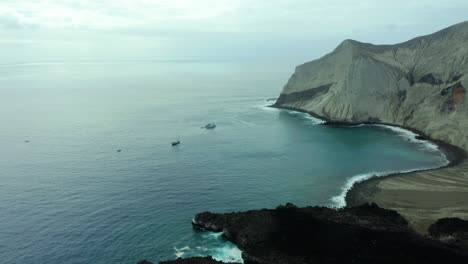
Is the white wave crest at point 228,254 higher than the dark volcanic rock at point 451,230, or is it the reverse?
the dark volcanic rock at point 451,230

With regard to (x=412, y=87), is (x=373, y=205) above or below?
below

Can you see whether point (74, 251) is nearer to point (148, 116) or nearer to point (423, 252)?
point (423, 252)

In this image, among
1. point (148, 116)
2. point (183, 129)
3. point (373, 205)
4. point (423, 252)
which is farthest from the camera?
point (148, 116)

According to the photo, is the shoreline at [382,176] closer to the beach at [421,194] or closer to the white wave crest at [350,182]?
the beach at [421,194]

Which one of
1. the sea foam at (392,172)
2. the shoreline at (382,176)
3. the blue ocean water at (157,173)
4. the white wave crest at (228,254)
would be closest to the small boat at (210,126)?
the blue ocean water at (157,173)

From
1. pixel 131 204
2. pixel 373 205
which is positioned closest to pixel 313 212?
pixel 373 205

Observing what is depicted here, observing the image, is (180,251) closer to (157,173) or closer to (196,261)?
(196,261)

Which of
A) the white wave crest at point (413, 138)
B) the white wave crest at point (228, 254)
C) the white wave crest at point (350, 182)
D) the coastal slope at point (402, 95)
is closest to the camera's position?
the white wave crest at point (228, 254)
